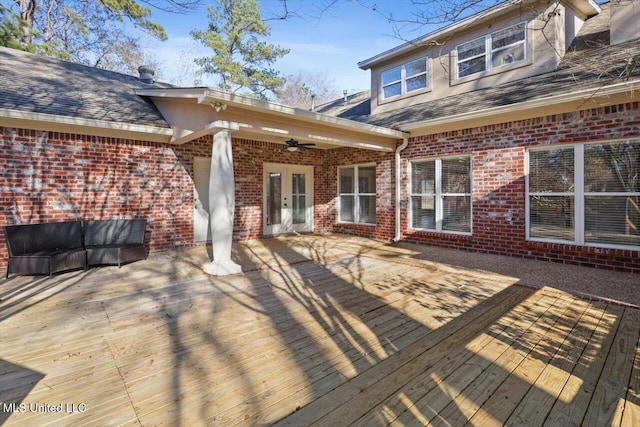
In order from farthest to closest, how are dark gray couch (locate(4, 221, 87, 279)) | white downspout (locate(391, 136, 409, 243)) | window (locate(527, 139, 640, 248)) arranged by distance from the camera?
white downspout (locate(391, 136, 409, 243))
window (locate(527, 139, 640, 248))
dark gray couch (locate(4, 221, 87, 279))

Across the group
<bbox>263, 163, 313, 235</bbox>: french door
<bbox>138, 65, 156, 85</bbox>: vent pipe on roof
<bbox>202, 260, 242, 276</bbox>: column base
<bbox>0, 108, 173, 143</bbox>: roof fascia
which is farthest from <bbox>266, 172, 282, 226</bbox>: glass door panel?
<bbox>138, 65, 156, 85</bbox>: vent pipe on roof

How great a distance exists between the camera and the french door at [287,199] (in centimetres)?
935

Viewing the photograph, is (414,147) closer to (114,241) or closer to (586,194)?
(586,194)

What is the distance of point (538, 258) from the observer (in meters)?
6.19

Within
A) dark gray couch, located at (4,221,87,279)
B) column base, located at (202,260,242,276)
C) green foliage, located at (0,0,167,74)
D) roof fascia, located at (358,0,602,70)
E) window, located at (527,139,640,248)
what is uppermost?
green foliage, located at (0,0,167,74)

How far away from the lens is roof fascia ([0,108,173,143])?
5.34 meters

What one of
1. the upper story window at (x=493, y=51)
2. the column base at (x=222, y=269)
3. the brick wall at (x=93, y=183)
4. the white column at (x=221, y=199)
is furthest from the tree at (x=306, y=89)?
the column base at (x=222, y=269)

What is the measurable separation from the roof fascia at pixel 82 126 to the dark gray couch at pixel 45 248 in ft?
5.50

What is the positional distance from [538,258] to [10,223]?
30.4ft

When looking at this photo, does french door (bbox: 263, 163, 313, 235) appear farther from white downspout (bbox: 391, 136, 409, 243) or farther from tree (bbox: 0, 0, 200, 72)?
tree (bbox: 0, 0, 200, 72)

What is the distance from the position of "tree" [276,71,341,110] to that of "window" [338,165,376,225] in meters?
11.3

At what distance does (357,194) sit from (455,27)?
4782 millimetres

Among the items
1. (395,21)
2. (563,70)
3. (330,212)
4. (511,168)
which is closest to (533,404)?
(395,21)

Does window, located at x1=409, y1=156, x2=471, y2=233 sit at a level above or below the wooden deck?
above
